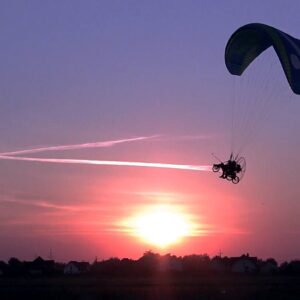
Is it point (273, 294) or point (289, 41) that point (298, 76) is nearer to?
point (289, 41)

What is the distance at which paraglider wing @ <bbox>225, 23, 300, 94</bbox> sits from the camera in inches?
1028

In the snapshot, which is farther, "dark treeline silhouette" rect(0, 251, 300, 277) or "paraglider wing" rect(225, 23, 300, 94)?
"dark treeline silhouette" rect(0, 251, 300, 277)

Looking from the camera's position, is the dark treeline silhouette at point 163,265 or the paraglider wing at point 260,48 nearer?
the paraglider wing at point 260,48

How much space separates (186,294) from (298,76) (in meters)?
21.0

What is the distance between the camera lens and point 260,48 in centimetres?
3038

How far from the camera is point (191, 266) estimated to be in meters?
118

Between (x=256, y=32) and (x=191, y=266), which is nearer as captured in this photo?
(x=256, y=32)

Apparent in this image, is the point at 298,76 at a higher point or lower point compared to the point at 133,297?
higher

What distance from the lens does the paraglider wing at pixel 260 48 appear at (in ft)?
85.7

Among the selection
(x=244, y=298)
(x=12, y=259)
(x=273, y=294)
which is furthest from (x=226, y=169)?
(x=12, y=259)

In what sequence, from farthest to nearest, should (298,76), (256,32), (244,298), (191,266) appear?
(191,266)
(244,298)
(256,32)
(298,76)

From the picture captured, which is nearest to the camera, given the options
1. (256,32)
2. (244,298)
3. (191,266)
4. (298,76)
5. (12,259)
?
(298,76)

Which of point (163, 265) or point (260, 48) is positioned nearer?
point (260, 48)

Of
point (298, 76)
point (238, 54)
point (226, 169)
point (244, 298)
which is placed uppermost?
point (238, 54)
